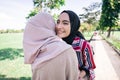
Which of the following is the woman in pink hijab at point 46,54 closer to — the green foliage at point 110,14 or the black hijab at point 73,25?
the black hijab at point 73,25

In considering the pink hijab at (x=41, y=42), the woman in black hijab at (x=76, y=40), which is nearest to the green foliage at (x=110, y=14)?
the woman in black hijab at (x=76, y=40)

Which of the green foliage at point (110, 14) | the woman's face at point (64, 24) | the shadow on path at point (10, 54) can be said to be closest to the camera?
the woman's face at point (64, 24)

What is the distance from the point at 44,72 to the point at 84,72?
936 mm

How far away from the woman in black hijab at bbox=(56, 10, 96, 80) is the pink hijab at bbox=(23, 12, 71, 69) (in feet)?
1.51

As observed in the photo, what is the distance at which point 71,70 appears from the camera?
181cm

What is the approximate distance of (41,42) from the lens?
1818 mm

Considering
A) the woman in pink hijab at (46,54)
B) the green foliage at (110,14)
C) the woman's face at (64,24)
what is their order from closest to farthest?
the woman in pink hijab at (46,54)
the woman's face at (64,24)
the green foliage at (110,14)

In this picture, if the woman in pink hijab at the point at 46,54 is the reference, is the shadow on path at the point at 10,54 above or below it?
below

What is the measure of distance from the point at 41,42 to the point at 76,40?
3.04 ft

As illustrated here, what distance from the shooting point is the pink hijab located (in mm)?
1773

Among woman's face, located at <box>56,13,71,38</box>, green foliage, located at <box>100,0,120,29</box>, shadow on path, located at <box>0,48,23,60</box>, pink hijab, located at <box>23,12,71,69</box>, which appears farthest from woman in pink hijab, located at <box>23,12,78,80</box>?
green foliage, located at <box>100,0,120,29</box>

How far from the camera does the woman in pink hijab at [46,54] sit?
1.75m

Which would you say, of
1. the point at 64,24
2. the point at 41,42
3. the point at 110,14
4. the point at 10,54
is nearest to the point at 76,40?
the point at 64,24

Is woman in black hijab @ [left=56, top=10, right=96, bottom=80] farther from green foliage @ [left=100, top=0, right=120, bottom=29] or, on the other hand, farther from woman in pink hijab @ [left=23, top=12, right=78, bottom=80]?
green foliage @ [left=100, top=0, right=120, bottom=29]
